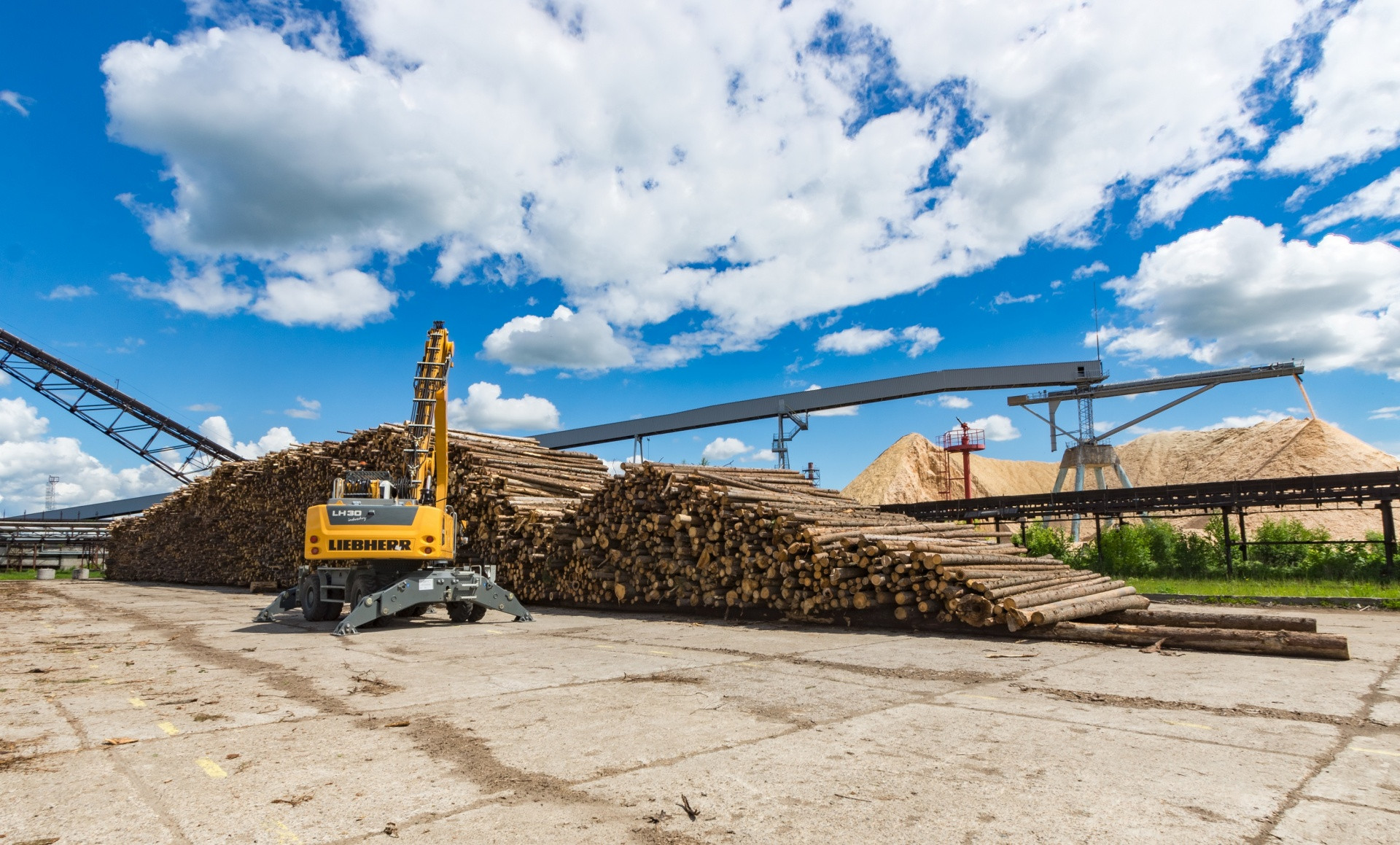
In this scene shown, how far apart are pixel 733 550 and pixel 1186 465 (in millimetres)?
52367

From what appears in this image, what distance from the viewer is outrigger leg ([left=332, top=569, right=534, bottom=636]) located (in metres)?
10.4

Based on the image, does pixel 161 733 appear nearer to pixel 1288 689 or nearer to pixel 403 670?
pixel 403 670

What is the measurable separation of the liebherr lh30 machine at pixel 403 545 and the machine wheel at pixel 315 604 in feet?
0.04

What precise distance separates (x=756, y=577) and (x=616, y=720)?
6412mm

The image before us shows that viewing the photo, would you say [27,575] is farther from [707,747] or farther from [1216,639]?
[1216,639]

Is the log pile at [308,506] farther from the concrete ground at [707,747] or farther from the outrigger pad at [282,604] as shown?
the concrete ground at [707,747]

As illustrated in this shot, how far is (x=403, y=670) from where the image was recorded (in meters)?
7.32

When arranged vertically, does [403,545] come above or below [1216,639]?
above

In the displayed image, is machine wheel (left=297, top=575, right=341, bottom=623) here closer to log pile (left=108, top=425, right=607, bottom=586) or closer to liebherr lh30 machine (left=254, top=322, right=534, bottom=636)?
liebherr lh30 machine (left=254, top=322, right=534, bottom=636)

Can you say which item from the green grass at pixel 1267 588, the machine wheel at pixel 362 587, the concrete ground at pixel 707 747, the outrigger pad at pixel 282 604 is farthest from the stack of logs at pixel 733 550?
the green grass at pixel 1267 588

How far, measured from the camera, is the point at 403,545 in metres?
10.9

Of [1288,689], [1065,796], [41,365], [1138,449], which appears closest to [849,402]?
[1288,689]

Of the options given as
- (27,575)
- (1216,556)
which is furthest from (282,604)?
(27,575)

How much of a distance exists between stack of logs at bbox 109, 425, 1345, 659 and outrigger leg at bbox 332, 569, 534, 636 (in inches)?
92.5
